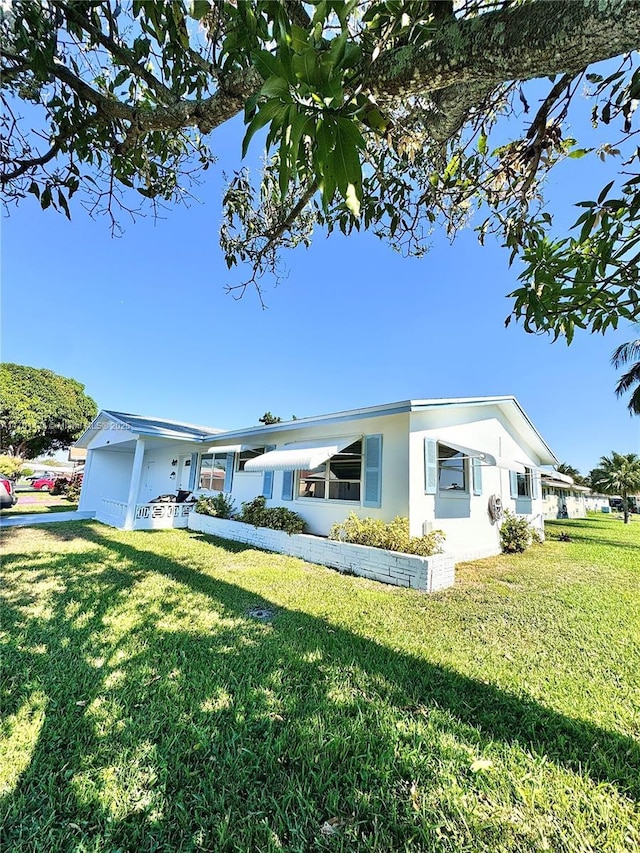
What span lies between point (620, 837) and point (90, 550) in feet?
40.1

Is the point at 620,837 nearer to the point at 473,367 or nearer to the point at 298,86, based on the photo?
the point at 298,86

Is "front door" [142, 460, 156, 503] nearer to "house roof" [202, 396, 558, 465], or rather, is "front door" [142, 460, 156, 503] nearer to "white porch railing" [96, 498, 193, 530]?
"white porch railing" [96, 498, 193, 530]

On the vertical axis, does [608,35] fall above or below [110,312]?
below

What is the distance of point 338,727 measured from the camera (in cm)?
343

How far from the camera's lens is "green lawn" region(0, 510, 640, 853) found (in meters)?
2.46

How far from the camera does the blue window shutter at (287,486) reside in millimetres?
13375

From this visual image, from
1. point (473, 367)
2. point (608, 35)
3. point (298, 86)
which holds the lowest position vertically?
point (298, 86)

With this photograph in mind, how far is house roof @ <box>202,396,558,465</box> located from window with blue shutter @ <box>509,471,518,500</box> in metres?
2.30

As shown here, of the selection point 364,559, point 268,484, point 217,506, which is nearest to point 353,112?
point 364,559

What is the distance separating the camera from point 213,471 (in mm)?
18406

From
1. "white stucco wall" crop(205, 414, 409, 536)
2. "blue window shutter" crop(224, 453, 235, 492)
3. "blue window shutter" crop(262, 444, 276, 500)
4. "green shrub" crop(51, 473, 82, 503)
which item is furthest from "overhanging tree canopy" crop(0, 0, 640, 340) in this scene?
"green shrub" crop(51, 473, 82, 503)

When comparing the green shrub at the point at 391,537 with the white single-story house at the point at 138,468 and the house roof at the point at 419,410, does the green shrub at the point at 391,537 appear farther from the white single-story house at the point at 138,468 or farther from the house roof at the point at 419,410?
the white single-story house at the point at 138,468

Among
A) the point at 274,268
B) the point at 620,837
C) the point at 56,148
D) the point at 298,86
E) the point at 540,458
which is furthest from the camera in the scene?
the point at 540,458

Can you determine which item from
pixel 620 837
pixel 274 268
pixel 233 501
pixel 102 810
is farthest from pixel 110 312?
pixel 620 837
